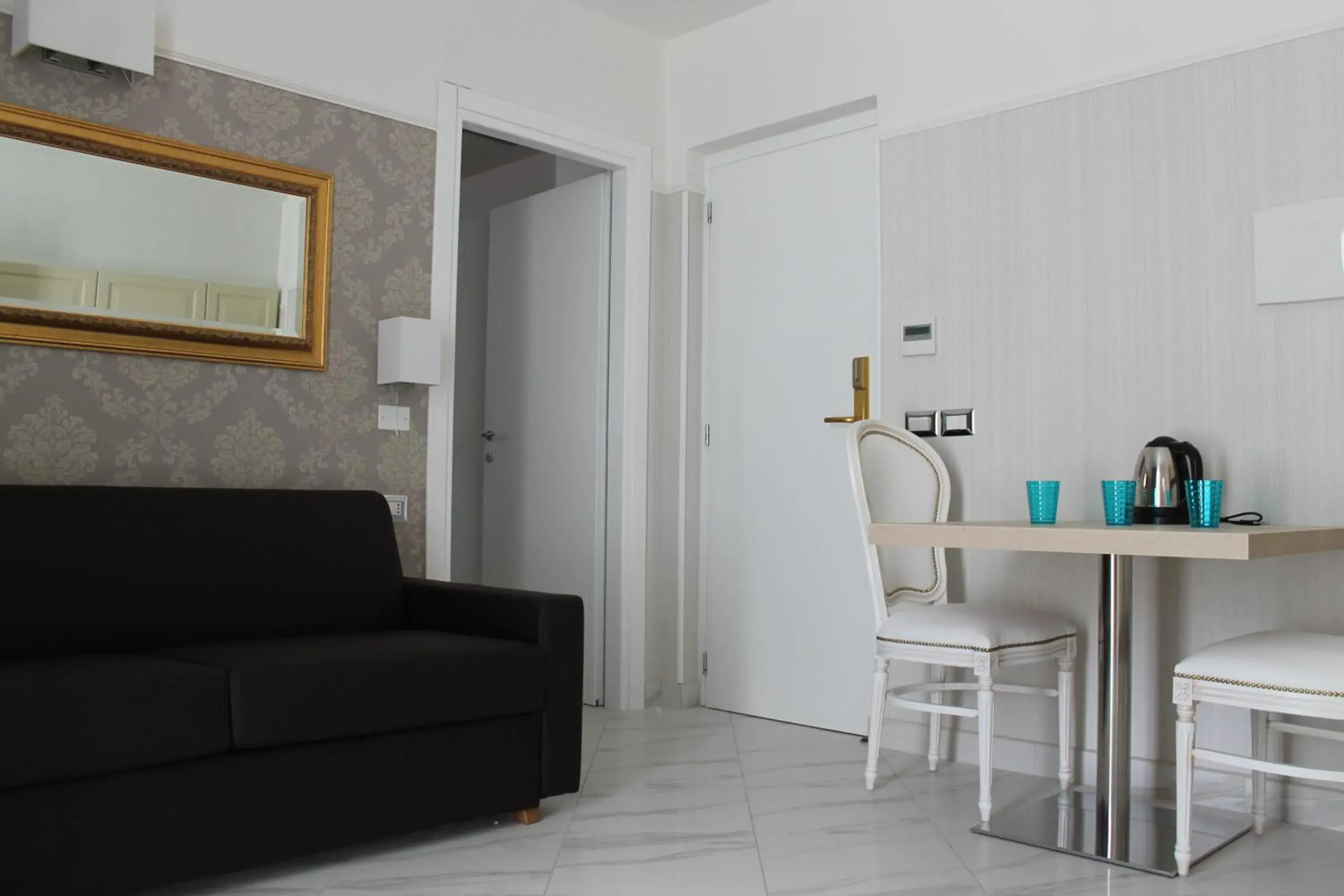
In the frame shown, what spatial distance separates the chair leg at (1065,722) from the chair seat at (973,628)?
0.31 feet

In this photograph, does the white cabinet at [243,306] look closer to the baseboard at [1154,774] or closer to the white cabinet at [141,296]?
the white cabinet at [141,296]

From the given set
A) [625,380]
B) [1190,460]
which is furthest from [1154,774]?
[625,380]

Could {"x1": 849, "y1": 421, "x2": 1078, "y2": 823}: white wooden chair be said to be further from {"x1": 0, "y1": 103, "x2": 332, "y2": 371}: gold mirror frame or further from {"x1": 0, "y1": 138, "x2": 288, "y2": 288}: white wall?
{"x1": 0, "y1": 138, "x2": 288, "y2": 288}: white wall

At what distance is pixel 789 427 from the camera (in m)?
4.17

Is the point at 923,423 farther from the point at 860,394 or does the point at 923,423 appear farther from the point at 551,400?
the point at 551,400

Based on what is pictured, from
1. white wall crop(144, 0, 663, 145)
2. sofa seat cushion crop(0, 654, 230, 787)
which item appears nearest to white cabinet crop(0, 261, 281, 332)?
white wall crop(144, 0, 663, 145)

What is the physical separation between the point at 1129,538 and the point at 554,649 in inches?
53.4

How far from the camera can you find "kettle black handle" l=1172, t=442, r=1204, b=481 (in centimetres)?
288

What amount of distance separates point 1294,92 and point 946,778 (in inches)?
83.2

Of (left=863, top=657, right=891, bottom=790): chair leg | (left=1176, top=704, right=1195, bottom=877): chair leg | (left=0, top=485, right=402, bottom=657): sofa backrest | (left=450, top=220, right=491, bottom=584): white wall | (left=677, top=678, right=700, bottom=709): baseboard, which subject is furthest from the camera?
(left=450, top=220, right=491, bottom=584): white wall

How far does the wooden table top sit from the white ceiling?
242 centimetres

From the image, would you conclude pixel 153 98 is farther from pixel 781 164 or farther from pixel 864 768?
pixel 864 768

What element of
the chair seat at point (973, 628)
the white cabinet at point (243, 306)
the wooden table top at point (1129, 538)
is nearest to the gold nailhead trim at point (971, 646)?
the chair seat at point (973, 628)

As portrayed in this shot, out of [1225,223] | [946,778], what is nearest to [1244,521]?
[1225,223]
